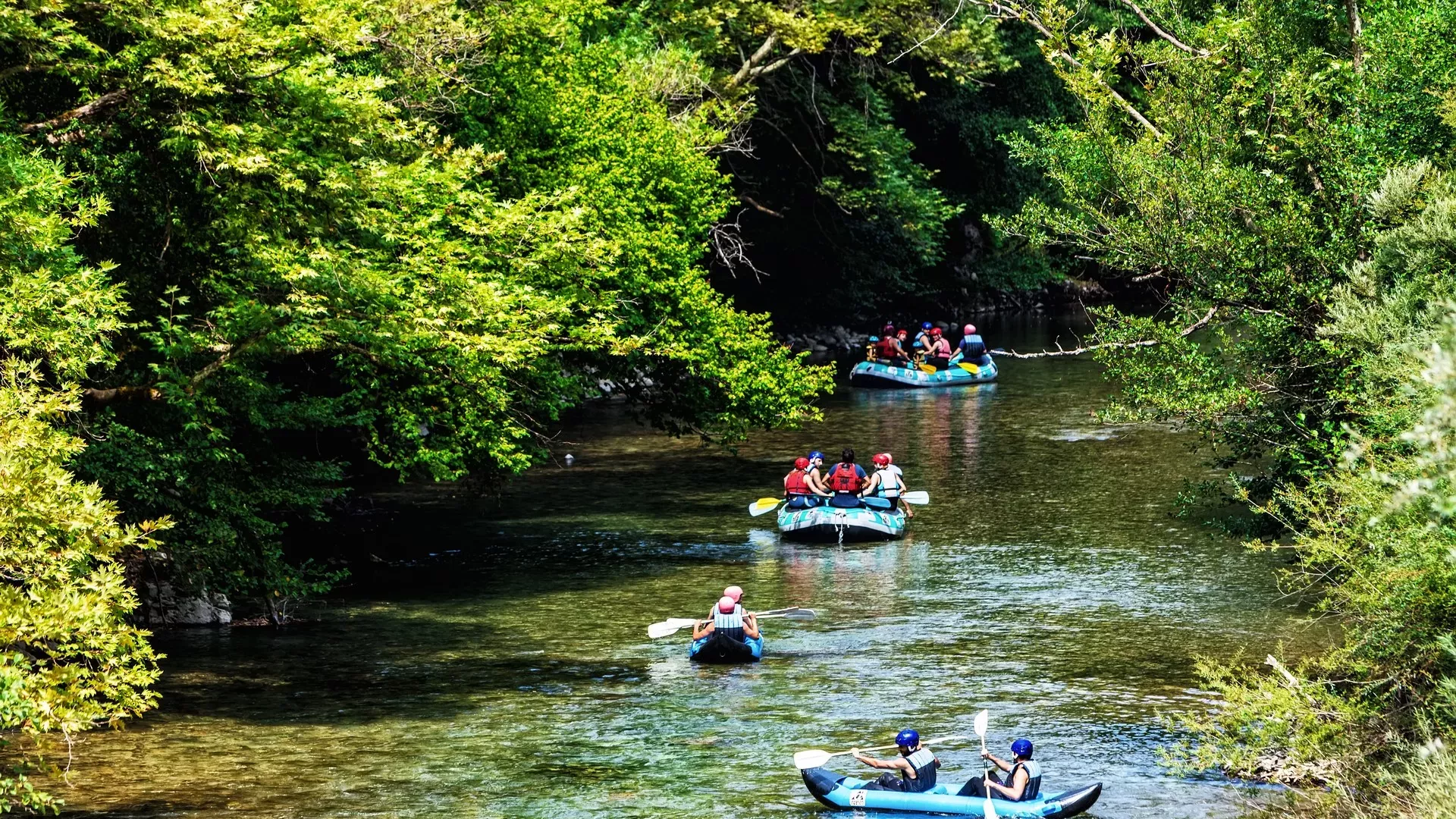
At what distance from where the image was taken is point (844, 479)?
28.1m

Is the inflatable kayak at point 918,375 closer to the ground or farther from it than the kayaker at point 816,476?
farther from it

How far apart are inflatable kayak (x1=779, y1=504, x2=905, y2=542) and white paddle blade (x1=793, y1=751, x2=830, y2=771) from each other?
12.0m

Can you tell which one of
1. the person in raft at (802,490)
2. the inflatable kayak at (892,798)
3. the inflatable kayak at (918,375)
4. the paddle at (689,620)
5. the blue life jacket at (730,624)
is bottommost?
the inflatable kayak at (892,798)

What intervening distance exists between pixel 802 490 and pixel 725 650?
8173mm

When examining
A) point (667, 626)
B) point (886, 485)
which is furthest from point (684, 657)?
point (886, 485)

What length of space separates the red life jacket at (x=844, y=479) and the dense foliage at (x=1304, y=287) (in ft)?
22.9

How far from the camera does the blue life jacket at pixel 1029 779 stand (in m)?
14.7

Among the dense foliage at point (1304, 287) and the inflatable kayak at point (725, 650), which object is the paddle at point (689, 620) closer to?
the inflatable kayak at point (725, 650)

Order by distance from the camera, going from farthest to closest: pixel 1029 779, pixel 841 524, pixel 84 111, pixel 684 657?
pixel 841 524 < pixel 684 657 < pixel 84 111 < pixel 1029 779

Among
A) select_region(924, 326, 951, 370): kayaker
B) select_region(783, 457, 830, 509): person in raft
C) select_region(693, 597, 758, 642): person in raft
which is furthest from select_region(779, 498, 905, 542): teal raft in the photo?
select_region(924, 326, 951, 370): kayaker

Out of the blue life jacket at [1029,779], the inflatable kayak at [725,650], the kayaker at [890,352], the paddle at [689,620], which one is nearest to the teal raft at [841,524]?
the paddle at [689,620]

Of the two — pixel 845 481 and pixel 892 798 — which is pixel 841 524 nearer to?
pixel 845 481

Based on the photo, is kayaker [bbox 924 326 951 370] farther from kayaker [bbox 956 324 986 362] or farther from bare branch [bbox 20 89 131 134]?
bare branch [bbox 20 89 131 134]

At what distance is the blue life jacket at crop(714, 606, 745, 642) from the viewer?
1992 centimetres
